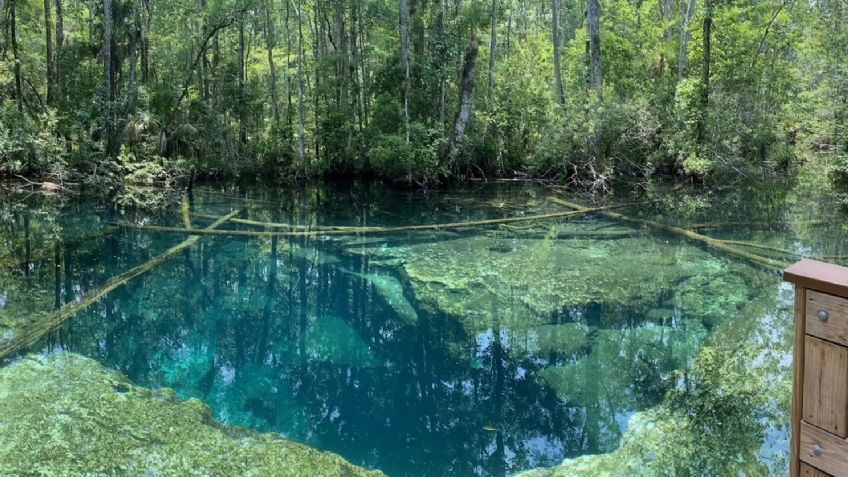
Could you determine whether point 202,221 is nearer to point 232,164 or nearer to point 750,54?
point 232,164

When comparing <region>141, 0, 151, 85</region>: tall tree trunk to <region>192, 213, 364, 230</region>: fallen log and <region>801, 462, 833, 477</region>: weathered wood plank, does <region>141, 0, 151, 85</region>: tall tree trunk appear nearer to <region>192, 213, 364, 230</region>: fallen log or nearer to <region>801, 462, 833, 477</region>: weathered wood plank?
<region>192, 213, 364, 230</region>: fallen log

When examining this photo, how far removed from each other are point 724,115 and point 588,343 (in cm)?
1568

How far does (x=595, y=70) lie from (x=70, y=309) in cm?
1671

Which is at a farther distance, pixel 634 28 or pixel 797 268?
pixel 634 28

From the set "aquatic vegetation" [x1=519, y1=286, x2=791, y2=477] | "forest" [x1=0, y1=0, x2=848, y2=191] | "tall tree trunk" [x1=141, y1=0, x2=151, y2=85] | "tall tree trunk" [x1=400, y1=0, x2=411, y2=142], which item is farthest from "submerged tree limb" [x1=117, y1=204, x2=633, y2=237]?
"tall tree trunk" [x1=141, y1=0, x2=151, y2=85]

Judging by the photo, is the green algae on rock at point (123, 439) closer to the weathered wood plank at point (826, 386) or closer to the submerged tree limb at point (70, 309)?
the submerged tree limb at point (70, 309)

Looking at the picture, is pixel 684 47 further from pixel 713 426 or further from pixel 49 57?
pixel 49 57

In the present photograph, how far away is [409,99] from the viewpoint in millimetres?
22500

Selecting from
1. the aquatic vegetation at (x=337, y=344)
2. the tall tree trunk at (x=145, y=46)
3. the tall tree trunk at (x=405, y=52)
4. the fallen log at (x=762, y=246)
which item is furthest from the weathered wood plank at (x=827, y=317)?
the tall tree trunk at (x=145, y=46)

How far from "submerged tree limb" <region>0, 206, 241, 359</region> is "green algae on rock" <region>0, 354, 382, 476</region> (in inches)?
48.9

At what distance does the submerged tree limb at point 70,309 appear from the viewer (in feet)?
24.7

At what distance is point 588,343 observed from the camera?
26.1 ft

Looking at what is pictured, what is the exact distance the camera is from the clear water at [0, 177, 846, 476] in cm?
607

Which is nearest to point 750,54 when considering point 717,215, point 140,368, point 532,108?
point 532,108
